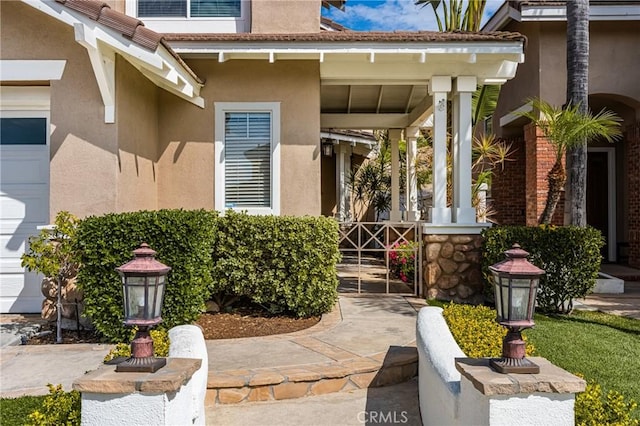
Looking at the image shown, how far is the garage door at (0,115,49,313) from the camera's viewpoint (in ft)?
25.0

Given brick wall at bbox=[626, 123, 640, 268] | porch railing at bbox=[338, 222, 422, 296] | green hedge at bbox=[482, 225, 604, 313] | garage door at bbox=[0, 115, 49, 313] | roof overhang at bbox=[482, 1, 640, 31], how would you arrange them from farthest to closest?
1. brick wall at bbox=[626, 123, 640, 268]
2. roof overhang at bbox=[482, 1, 640, 31]
3. porch railing at bbox=[338, 222, 422, 296]
4. green hedge at bbox=[482, 225, 604, 313]
5. garage door at bbox=[0, 115, 49, 313]

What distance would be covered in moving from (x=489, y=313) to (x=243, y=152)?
16.1 feet

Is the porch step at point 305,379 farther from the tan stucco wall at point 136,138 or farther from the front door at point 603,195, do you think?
the front door at point 603,195

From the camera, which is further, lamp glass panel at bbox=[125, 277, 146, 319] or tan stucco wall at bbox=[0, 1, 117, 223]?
tan stucco wall at bbox=[0, 1, 117, 223]

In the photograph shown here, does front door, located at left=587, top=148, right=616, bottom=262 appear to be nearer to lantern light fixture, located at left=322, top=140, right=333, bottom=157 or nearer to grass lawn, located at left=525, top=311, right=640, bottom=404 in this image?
grass lawn, located at left=525, top=311, right=640, bottom=404

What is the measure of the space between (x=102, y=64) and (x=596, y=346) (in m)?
7.34

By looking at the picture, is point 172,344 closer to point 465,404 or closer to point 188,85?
point 465,404

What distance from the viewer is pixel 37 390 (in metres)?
4.77

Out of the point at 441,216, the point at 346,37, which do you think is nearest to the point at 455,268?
the point at 441,216

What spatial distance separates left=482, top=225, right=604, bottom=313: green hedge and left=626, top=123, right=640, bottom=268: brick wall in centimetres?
591

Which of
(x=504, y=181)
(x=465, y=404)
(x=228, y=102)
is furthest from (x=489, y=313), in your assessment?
(x=504, y=181)

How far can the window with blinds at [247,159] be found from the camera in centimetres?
874

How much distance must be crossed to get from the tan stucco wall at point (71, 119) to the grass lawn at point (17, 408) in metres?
3.05

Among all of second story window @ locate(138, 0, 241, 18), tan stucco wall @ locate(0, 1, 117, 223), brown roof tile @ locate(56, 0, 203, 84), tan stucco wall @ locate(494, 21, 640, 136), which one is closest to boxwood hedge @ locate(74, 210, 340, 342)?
tan stucco wall @ locate(0, 1, 117, 223)
